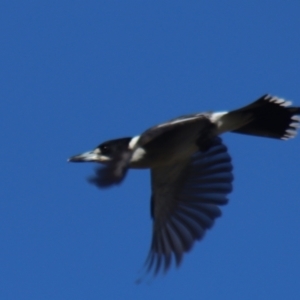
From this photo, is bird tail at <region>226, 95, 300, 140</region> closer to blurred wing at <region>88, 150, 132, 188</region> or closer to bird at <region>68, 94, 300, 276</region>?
bird at <region>68, 94, 300, 276</region>

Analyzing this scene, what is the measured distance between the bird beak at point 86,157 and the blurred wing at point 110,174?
3.98 feet

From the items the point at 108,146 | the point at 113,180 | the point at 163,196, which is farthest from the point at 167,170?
the point at 113,180

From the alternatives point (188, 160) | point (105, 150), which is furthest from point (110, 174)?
point (188, 160)

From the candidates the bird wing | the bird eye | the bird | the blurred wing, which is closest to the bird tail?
the bird

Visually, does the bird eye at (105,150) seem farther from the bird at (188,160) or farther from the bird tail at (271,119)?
the bird tail at (271,119)

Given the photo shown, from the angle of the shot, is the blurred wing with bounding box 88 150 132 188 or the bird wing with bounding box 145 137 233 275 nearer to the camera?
the blurred wing with bounding box 88 150 132 188

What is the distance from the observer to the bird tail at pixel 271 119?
8492 millimetres

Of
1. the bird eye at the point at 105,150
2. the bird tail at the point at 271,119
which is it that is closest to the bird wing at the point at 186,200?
the bird tail at the point at 271,119

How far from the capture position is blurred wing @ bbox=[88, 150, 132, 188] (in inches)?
261

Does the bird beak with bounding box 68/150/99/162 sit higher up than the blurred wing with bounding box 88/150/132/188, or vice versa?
the bird beak with bounding box 68/150/99/162

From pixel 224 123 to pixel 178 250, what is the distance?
4.16 feet

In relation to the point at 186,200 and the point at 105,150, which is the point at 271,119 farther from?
the point at 105,150

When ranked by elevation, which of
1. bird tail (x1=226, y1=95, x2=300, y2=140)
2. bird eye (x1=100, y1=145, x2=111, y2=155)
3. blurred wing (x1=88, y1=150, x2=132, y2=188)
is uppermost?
bird eye (x1=100, y1=145, x2=111, y2=155)

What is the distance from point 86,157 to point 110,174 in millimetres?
1676
